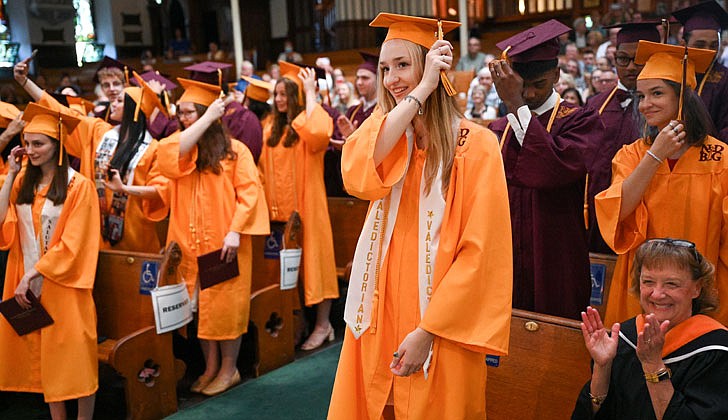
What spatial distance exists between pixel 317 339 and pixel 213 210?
1.34 metres

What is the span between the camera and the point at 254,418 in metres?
3.85

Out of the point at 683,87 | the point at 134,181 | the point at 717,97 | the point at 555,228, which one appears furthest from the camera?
the point at 134,181

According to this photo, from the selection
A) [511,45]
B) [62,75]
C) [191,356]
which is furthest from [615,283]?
[62,75]

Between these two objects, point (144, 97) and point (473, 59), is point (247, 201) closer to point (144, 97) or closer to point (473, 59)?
point (144, 97)

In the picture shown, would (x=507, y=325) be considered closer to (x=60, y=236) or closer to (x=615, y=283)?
(x=615, y=283)

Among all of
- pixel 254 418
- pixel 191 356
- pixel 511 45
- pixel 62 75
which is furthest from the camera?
pixel 62 75

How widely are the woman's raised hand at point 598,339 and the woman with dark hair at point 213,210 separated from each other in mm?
2398

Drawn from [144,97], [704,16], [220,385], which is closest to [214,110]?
[144,97]

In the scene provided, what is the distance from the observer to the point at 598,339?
2061 millimetres

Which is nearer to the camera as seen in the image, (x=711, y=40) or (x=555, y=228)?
(x=555, y=228)

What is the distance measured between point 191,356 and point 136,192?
4.36 ft

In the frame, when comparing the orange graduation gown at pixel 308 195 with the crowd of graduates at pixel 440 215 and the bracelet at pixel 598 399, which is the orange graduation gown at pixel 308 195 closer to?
the crowd of graduates at pixel 440 215

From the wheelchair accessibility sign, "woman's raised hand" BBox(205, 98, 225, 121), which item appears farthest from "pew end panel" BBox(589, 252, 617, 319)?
the wheelchair accessibility sign

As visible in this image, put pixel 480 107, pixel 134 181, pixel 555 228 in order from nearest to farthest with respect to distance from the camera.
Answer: pixel 555 228
pixel 134 181
pixel 480 107
